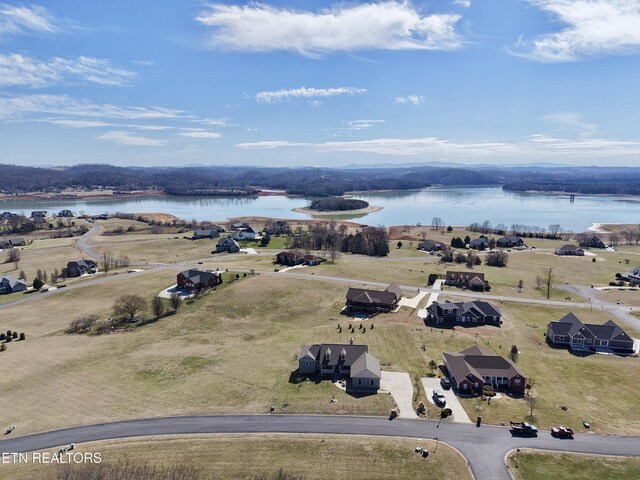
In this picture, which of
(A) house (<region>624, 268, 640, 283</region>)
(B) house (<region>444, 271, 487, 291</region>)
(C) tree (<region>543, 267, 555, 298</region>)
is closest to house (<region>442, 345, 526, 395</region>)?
(B) house (<region>444, 271, 487, 291</region>)

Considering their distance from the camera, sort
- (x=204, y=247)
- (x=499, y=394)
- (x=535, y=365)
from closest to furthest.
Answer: (x=499, y=394) < (x=535, y=365) < (x=204, y=247)

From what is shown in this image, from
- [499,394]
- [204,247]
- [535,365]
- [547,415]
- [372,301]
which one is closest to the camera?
[547,415]

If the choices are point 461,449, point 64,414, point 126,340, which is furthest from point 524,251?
point 64,414

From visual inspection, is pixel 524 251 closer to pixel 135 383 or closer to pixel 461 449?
pixel 461 449

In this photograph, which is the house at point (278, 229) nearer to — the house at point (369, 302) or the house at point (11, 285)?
the house at point (11, 285)

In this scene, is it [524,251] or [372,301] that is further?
[524,251]

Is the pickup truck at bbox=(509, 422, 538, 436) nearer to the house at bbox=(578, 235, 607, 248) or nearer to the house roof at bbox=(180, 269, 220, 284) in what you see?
the house roof at bbox=(180, 269, 220, 284)
